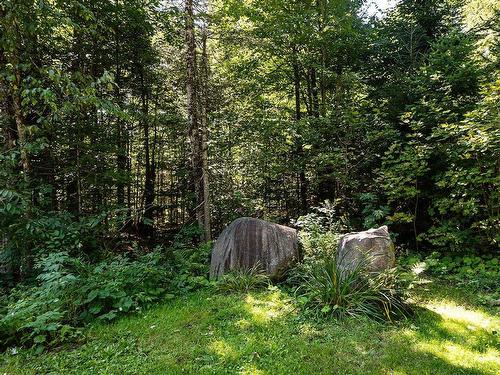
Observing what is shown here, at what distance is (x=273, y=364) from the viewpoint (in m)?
2.70

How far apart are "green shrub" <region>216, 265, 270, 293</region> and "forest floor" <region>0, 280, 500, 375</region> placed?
52cm

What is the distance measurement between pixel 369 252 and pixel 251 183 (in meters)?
4.74

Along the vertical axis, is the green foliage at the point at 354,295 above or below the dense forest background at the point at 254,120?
below

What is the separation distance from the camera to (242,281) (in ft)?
14.7

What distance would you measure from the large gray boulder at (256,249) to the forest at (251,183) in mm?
140

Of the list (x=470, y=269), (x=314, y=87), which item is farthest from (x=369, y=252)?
(x=314, y=87)

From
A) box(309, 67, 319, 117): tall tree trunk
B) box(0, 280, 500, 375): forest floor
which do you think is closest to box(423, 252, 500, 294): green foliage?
box(0, 280, 500, 375): forest floor

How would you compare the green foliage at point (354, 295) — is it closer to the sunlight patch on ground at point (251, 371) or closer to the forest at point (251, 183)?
the forest at point (251, 183)

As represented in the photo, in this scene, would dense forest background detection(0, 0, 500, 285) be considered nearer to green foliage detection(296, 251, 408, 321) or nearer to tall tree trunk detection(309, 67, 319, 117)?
tall tree trunk detection(309, 67, 319, 117)

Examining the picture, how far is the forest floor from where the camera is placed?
2676 mm

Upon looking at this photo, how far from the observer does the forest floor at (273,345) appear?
105 inches

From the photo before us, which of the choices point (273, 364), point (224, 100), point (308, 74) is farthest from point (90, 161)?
point (308, 74)

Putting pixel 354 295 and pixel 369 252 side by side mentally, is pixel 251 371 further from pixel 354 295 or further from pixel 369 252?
pixel 369 252

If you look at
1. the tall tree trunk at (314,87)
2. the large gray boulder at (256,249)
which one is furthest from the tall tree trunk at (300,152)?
the large gray boulder at (256,249)
